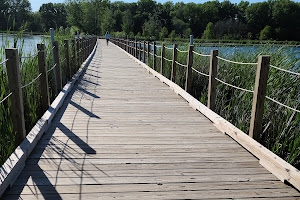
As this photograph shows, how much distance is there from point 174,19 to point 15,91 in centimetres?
10571

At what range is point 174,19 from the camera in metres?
105

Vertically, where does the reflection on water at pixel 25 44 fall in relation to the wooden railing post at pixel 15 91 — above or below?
above

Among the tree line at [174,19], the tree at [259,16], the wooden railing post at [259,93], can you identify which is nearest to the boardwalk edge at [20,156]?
the wooden railing post at [259,93]

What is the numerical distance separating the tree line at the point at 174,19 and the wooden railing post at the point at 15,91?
26.1m

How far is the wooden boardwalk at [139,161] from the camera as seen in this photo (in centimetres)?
237

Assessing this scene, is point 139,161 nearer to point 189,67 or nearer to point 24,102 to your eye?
point 24,102

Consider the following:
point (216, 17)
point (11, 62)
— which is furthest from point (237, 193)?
point (216, 17)

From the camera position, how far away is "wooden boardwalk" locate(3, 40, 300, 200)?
7.79 ft

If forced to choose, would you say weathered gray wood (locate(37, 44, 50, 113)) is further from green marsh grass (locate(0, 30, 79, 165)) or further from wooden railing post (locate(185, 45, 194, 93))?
wooden railing post (locate(185, 45, 194, 93))

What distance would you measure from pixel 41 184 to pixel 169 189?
39.9 inches

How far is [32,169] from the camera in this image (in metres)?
2.71

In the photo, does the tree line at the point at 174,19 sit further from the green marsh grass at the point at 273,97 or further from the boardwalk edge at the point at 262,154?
the boardwalk edge at the point at 262,154

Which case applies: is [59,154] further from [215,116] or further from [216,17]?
[216,17]

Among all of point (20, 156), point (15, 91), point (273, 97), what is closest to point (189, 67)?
point (273, 97)
